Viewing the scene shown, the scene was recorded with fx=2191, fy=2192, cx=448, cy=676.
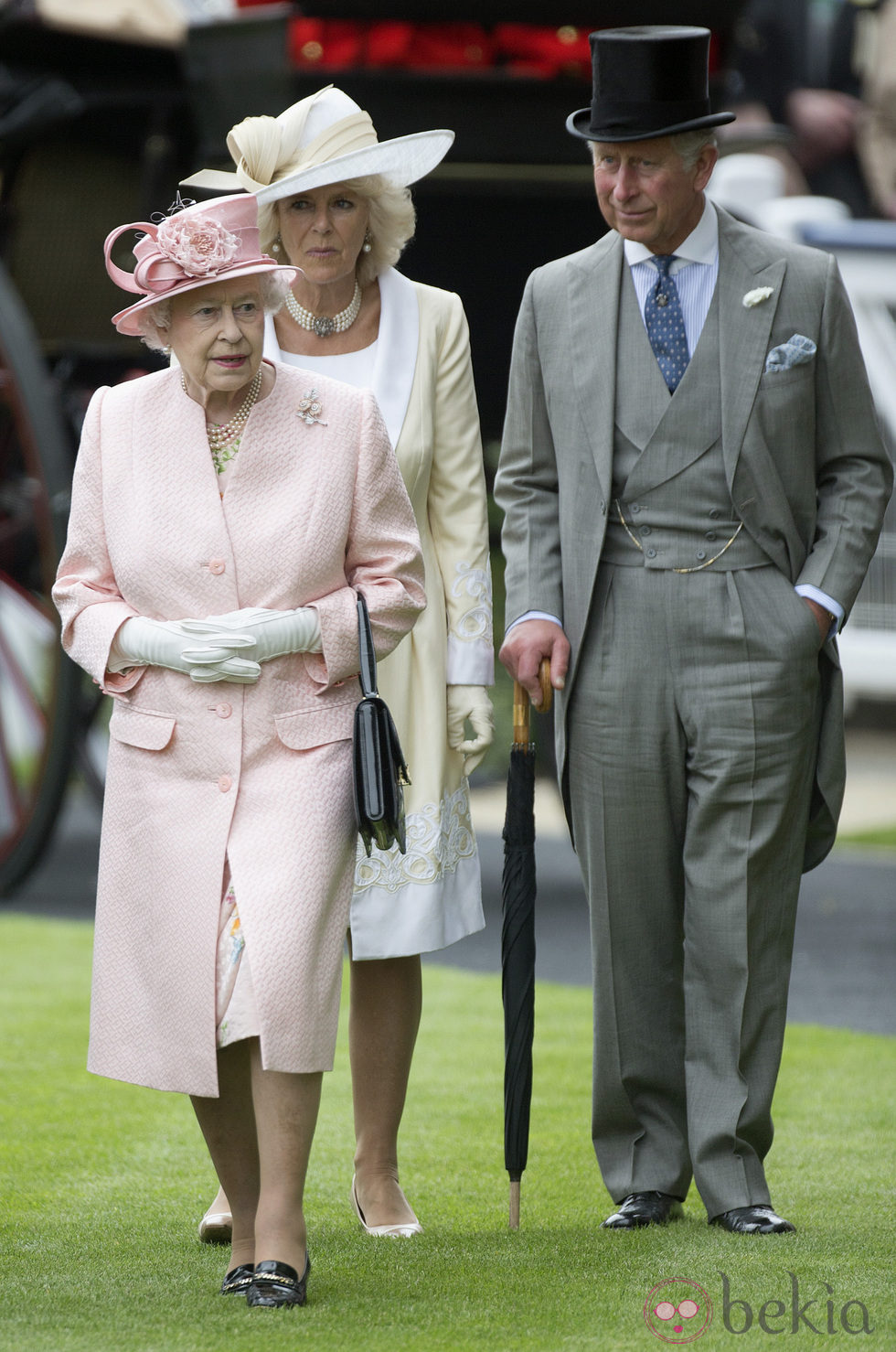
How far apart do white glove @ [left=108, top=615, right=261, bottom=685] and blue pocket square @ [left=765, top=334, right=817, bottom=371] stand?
0.97 meters

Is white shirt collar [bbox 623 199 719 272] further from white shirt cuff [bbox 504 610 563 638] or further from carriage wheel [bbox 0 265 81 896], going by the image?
carriage wheel [bbox 0 265 81 896]

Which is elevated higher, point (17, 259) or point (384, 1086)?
point (17, 259)

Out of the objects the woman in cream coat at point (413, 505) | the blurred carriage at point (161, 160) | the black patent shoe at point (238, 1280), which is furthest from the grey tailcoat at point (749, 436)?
the blurred carriage at point (161, 160)

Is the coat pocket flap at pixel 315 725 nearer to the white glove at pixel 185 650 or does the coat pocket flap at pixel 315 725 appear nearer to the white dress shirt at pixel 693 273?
the white glove at pixel 185 650

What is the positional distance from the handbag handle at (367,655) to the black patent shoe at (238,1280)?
2.77ft

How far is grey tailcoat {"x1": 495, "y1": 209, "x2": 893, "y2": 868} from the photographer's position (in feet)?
11.2

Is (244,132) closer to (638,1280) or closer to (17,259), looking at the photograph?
(638,1280)

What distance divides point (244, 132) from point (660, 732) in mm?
1194

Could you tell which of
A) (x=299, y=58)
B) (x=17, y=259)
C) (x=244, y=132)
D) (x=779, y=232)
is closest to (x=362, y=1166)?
(x=244, y=132)

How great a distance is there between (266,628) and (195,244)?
540 millimetres

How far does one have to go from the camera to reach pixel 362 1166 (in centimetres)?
364

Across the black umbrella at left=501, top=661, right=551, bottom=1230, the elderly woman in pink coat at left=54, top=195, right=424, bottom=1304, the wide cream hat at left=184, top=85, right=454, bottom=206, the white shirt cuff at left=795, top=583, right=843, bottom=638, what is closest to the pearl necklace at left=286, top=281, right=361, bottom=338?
the wide cream hat at left=184, top=85, right=454, bottom=206

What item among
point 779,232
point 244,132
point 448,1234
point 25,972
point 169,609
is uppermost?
point 244,132

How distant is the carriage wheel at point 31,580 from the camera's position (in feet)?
22.4
